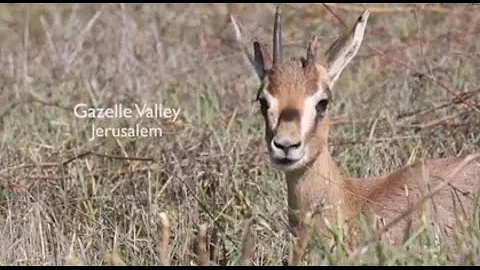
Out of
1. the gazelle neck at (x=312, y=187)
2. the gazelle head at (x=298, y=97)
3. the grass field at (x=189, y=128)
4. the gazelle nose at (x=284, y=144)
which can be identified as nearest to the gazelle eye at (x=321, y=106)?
the gazelle head at (x=298, y=97)

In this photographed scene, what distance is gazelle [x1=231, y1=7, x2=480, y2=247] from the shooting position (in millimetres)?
5215

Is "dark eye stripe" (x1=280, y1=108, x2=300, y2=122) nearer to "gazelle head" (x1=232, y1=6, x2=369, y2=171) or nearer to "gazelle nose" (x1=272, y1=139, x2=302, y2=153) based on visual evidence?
"gazelle head" (x1=232, y1=6, x2=369, y2=171)

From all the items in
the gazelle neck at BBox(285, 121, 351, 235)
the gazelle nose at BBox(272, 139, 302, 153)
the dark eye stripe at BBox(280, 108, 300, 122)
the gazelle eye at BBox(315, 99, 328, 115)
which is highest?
the gazelle eye at BBox(315, 99, 328, 115)

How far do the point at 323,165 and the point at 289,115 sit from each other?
360 mm

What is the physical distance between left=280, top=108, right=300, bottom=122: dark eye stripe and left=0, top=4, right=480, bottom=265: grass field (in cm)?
43

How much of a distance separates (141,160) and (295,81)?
1.29 meters

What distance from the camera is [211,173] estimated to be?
20.8 feet

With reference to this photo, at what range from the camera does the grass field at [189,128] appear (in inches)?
213

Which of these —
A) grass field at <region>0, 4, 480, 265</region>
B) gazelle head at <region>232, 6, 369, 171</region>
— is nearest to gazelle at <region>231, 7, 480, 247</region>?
gazelle head at <region>232, 6, 369, 171</region>

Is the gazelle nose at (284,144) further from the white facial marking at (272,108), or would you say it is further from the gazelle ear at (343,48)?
the gazelle ear at (343,48)

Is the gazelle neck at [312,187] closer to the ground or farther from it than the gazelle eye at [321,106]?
closer to the ground

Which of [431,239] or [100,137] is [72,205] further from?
[431,239]

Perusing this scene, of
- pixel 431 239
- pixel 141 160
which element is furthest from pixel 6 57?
pixel 431 239

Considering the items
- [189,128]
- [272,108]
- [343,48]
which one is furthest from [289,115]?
[189,128]
